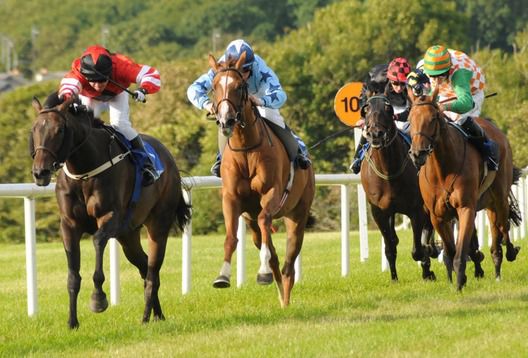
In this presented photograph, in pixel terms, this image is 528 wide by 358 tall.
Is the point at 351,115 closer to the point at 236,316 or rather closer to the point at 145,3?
the point at 236,316

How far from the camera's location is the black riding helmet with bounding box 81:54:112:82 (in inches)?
367

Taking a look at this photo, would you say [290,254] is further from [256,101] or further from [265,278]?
[256,101]

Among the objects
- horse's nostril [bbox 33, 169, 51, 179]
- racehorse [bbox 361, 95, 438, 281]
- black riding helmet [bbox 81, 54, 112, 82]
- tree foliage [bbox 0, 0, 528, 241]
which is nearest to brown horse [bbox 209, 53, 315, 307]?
black riding helmet [bbox 81, 54, 112, 82]

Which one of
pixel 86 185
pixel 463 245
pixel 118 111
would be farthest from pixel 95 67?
pixel 463 245

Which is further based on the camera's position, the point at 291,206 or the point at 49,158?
the point at 291,206

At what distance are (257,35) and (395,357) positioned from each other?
129074 millimetres

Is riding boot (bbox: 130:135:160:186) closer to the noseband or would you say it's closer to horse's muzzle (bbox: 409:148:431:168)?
the noseband

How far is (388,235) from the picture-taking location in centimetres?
1242

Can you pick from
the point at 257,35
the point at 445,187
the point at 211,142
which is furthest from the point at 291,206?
the point at 257,35

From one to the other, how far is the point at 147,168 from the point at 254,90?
1211 millimetres

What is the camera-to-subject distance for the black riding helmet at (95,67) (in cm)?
933

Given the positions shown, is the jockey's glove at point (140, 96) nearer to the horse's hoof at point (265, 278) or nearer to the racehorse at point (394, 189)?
the horse's hoof at point (265, 278)

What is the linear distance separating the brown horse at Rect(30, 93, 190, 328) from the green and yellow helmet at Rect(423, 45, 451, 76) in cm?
265

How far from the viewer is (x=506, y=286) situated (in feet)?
35.8
